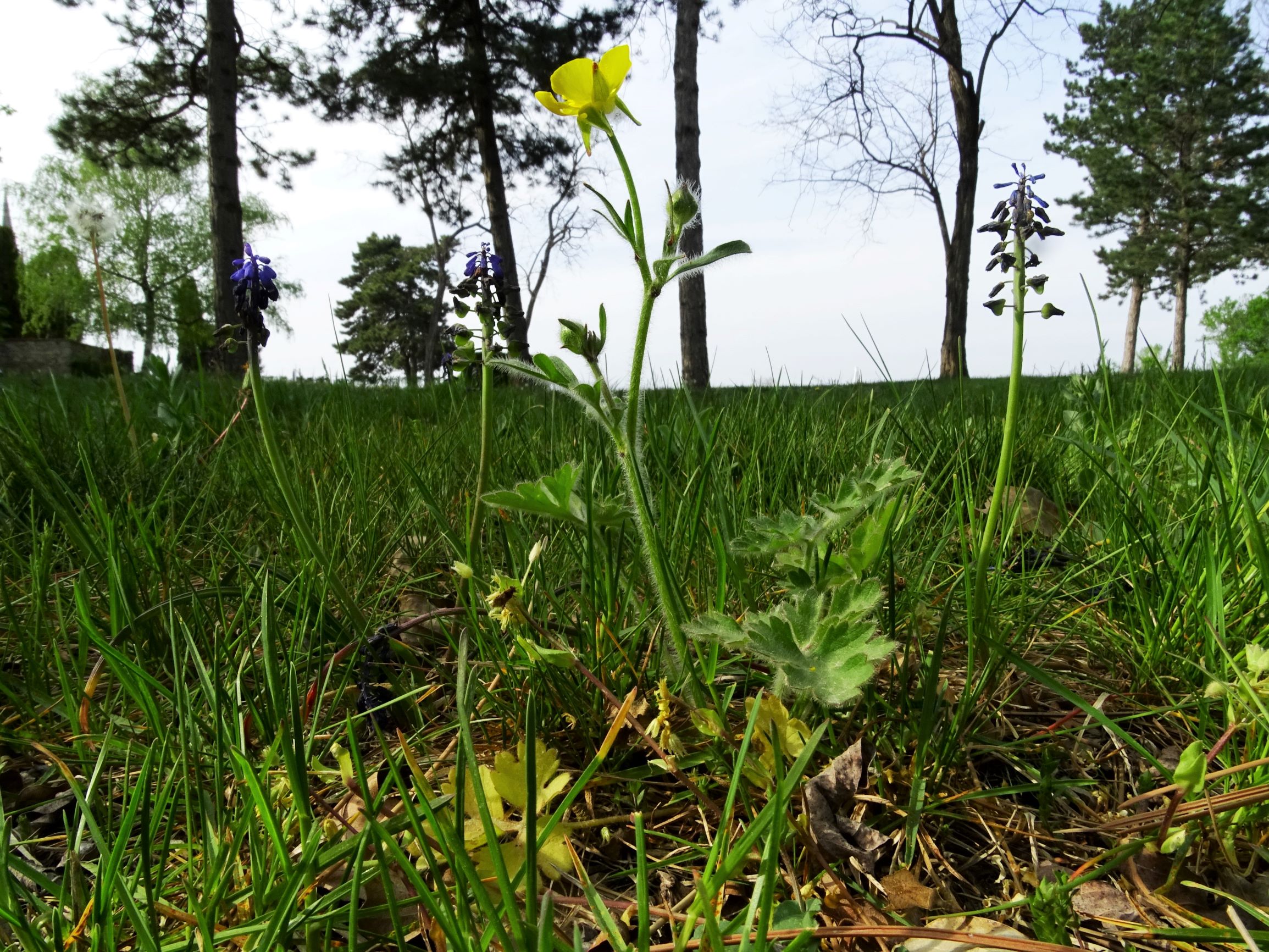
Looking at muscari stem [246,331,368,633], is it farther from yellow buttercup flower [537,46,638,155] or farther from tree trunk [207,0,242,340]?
tree trunk [207,0,242,340]

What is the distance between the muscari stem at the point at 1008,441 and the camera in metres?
1.09

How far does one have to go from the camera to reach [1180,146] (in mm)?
31969

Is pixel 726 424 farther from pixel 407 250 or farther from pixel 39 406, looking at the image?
pixel 407 250

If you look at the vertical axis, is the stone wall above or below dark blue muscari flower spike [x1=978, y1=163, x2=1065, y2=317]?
above

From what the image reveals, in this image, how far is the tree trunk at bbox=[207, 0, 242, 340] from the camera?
11.0 m

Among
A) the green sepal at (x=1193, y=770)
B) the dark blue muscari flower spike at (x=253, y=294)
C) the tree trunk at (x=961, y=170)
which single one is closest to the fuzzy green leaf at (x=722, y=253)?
the green sepal at (x=1193, y=770)

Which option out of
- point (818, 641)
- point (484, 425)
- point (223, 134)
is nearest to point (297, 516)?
point (484, 425)

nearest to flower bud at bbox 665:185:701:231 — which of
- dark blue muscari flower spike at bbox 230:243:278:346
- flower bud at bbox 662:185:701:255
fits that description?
flower bud at bbox 662:185:701:255

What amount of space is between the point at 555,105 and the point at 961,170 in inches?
658

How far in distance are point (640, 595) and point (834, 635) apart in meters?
0.66

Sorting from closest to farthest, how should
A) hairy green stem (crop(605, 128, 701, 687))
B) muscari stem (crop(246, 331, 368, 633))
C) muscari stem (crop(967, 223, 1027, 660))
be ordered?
1. hairy green stem (crop(605, 128, 701, 687))
2. muscari stem (crop(967, 223, 1027, 660))
3. muscari stem (crop(246, 331, 368, 633))

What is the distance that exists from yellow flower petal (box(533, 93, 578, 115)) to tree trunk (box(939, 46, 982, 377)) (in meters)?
15.4

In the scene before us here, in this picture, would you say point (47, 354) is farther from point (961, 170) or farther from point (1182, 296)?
point (1182, 296)

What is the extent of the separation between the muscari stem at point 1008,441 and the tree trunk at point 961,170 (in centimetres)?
1508
